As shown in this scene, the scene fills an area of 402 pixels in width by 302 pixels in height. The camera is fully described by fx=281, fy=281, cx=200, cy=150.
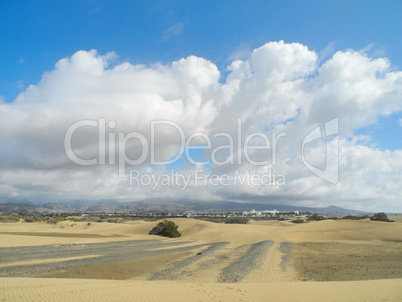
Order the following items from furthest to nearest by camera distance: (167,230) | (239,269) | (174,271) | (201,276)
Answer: (167,230), (239,269), (174,271), (201,276)

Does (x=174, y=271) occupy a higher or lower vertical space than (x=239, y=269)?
higher

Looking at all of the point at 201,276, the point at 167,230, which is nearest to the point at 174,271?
the point at 201,276

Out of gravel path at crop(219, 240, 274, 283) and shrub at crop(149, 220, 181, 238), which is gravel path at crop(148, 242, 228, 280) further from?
shrub at crop(149, 220, 181, 238)

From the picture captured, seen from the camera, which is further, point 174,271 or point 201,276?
point 174,271

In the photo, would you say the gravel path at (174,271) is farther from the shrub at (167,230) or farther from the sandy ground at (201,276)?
the shrub at (167,230)

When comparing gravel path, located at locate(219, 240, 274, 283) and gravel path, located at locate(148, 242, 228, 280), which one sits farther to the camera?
gravel path, located at locate(148, 242, 228, 280)

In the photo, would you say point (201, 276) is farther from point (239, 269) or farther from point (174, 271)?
point (239, 269)

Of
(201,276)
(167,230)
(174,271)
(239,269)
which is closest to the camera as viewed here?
(201,276)

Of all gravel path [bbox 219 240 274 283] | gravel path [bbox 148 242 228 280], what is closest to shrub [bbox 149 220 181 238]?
gravel path [bbox 148 242 228 280]

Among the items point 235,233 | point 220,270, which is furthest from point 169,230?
point 220,270

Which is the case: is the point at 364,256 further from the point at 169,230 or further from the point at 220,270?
the point at 169,230

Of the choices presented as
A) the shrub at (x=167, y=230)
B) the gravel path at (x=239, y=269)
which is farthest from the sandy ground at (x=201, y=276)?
the shrub at (x=167, y=230)

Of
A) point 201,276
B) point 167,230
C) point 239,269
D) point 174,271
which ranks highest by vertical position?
point 201,276

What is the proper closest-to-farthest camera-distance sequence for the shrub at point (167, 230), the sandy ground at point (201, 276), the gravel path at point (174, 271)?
the sandy ground at point (201, 276)
the gravel path at point (174, 271)
the shrub at point (167, 230)
